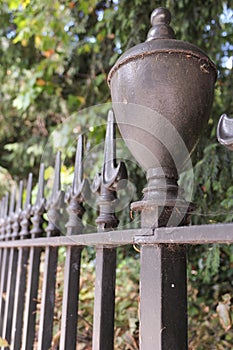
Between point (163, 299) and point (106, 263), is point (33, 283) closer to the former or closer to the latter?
point (106, 263)

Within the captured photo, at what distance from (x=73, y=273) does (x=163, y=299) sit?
1.79 ft

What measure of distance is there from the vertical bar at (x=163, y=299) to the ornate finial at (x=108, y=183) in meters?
0.25

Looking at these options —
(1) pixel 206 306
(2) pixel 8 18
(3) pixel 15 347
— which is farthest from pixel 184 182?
(2) pixel 8 18

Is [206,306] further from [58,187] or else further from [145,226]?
[145,226]

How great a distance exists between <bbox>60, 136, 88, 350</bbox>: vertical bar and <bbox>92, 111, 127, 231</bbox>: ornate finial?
146 millimetres

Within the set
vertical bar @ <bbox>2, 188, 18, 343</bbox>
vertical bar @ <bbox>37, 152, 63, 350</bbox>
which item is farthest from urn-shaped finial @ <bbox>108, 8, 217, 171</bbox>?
vertical bar @ <bbox>2, 188, 18, 343</bbox>

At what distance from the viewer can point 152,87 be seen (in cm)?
95

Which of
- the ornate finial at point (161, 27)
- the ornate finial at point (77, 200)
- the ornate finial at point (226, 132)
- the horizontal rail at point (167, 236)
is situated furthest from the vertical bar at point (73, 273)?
the ornate finial at point (226, 132)

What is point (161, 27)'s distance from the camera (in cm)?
107

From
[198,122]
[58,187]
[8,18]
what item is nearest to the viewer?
[198,122]

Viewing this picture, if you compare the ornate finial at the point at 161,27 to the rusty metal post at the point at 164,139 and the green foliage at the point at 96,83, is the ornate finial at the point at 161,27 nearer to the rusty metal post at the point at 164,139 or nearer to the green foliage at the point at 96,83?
the rusty metal post at the point at 164,139

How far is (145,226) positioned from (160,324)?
9.4 inches

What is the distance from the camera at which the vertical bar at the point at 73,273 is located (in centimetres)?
131

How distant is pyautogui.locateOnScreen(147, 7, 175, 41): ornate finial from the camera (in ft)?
3.48
